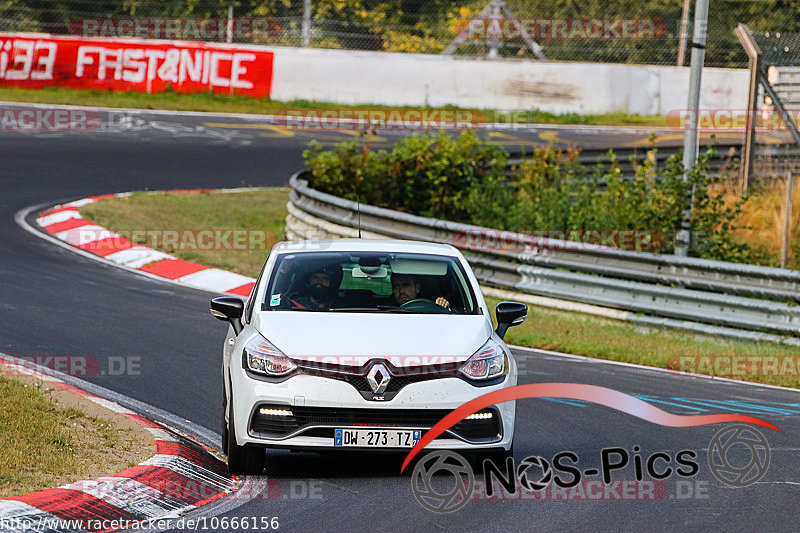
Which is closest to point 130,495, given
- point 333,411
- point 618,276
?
point 333,411

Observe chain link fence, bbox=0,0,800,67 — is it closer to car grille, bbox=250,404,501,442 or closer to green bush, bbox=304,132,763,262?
green bush, bbox=304,132,763,262

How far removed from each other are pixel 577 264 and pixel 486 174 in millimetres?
4307

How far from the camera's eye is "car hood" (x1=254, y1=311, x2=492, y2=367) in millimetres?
6926

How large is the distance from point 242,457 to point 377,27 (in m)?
24.0

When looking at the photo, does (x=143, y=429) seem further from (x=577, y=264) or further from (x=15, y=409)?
(x=577, y=264)

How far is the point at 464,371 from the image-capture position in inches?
276

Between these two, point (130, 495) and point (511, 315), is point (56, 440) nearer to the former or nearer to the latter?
point (130, 495)

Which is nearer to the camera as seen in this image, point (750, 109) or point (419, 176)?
point (419, 176)

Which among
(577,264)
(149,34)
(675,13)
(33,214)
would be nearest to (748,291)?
(577,264)

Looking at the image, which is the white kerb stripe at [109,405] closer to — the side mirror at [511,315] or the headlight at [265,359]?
the headlight at [265,359]

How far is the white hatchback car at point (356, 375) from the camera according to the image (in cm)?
682

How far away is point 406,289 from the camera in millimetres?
8000

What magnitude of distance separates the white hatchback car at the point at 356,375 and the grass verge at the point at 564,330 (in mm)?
4925

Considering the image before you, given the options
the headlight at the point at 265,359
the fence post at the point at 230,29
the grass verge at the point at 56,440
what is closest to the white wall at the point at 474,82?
the fence post at the point at 230,29
